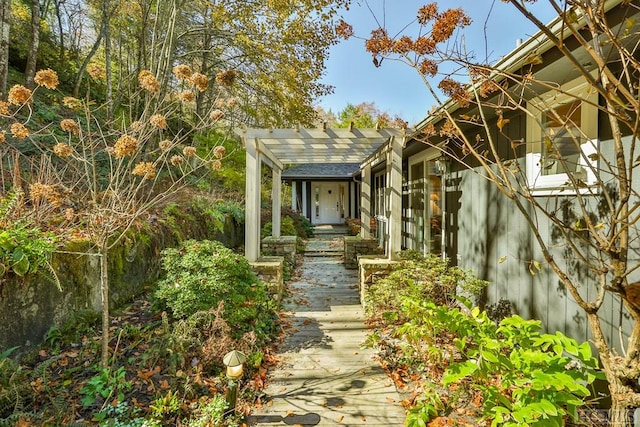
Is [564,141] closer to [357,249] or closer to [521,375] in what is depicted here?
[521,375]

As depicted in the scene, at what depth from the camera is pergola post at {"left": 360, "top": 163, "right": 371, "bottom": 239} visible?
8914 millimetres

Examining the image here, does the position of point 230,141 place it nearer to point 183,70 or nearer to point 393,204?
point 393,204

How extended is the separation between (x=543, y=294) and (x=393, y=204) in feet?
8.91

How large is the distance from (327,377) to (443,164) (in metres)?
4.15

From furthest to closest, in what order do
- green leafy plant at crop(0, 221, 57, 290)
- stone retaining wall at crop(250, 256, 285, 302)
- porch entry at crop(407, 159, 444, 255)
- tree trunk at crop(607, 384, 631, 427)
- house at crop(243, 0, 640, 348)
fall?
porch entry at crop(407, 159, 444, 255) < stone retaining wall at crop(250, 256, 285, 302) < green leafy plant at crop(0, 221, 57, 290) < house at crop(243, 0, 640, 348) < tree trunk at crop(607, 384, 631, 427)

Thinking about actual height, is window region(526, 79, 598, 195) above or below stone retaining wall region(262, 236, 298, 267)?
above

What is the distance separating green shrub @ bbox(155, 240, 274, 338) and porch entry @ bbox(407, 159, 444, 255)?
377 cm

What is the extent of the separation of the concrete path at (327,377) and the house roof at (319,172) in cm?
1114

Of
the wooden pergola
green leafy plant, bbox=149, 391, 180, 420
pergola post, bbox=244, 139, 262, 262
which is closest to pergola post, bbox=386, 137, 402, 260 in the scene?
the wooden pergola

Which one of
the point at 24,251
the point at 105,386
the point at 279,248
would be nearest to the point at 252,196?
the point at 279,248

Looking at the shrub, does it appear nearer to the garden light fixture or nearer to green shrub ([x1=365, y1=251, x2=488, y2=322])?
green shrub ([x1=365, y1=251, x2=488, y2=322])

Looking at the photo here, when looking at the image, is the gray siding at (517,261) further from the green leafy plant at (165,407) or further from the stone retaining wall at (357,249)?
the green leafy plant at (165,407)

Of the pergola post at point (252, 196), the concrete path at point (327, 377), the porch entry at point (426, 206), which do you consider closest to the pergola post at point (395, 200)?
the porch entry at point (426, 206)

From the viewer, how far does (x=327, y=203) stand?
18.4 meters
